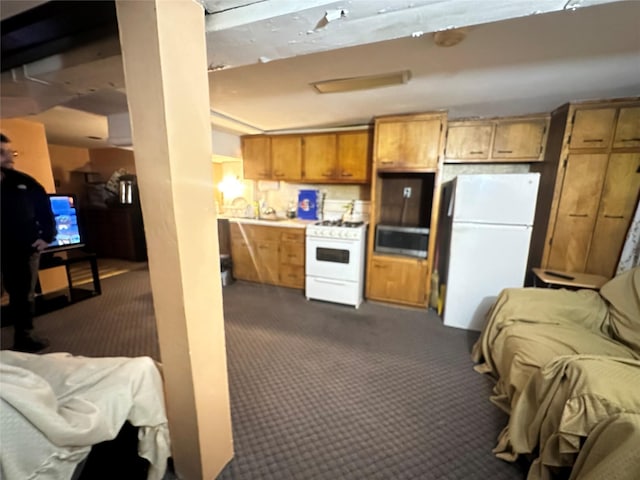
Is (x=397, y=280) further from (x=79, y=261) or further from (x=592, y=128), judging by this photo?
(x=79, y=261)

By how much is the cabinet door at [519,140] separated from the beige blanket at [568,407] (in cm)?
219

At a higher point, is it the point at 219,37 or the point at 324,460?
the point at 219,37

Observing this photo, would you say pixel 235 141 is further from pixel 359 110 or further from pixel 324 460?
pixel 324 460

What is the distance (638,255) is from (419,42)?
8.19ft

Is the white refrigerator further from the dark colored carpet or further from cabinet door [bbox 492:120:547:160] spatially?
cabinet door [bbox 492:120:547:160]

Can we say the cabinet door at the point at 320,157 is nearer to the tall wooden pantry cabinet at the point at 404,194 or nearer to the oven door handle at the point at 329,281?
the tall wooden pantry cabinet at the point at 404,194

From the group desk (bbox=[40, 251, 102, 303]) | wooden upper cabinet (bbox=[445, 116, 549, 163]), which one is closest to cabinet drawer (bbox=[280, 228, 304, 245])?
wooden upper cabinet (bbox=[445, 116, 549, 163])

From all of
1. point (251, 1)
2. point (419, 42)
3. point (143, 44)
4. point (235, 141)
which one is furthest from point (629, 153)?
point (235, 141)

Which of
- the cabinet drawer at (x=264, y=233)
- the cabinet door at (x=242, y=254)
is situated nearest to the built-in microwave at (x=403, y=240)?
the cabinet drawer at (x=264, y=233)

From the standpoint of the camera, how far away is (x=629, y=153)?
2238mm

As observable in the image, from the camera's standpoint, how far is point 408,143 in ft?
9.27

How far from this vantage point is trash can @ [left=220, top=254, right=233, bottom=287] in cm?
378

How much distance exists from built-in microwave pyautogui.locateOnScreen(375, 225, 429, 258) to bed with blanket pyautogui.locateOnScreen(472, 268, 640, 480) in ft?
3.29

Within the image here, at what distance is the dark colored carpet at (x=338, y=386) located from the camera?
52.7 inches
